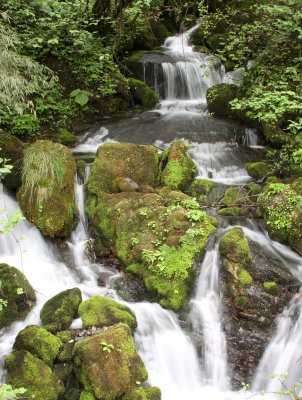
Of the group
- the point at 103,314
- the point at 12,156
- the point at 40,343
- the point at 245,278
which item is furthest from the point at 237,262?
the point at 12,156

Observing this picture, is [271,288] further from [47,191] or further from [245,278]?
[47,191]

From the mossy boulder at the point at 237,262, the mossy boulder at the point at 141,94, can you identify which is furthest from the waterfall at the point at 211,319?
the mossy boulder at the point at 141,94

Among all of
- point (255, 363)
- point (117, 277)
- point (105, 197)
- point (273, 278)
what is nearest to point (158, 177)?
point (105, 197)

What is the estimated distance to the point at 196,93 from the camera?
41.4 feet

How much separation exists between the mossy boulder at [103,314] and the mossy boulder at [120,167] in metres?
2.69

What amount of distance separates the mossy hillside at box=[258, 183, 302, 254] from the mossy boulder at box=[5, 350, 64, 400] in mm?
4336

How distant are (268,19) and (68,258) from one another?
330 inches

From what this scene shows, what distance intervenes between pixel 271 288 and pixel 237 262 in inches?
24.5

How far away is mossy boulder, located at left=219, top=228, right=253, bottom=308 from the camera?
234 inches

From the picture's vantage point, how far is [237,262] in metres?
6.19

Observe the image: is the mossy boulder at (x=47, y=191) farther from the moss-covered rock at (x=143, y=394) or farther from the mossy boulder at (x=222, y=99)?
the mossy boulder at (x=222, y=99)

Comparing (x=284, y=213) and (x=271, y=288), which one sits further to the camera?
(x=284, y=213)

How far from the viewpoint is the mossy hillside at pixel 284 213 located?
6.72m

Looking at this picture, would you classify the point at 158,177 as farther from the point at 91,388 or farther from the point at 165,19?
the point at 165,19
